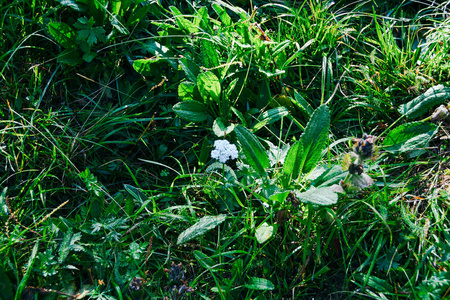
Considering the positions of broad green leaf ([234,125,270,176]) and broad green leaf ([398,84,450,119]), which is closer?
broad green leaf ([234,125,270,176])

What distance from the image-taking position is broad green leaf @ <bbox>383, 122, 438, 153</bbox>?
6.67ft

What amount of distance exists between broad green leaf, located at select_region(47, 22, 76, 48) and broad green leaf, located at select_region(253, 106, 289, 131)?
3.84 ft

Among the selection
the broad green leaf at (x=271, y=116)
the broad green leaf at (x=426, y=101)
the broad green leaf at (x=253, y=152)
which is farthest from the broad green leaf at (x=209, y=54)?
the broad green leaf at (x=426, y=101)

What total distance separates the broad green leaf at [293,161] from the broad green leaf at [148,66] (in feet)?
3.10

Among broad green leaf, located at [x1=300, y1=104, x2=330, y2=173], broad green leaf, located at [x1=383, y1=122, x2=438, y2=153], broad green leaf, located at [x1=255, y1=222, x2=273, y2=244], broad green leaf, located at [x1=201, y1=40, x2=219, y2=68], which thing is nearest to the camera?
broad green leaf, located at [x1=255, y1=222, x2=273, y2=244]

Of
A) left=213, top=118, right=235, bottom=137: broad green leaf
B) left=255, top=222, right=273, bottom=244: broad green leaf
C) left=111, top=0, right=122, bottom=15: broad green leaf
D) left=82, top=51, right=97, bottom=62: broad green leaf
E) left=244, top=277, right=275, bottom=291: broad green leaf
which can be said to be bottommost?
left=244, top=277, right=275, bottom=291: broad green leaf

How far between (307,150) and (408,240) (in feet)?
1.96

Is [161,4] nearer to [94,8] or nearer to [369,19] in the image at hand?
[94,8]

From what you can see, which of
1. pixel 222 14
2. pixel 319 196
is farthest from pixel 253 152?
pixel 222 14

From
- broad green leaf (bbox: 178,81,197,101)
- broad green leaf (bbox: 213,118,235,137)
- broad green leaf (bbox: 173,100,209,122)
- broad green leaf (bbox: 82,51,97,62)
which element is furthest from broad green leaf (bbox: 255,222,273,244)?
broad green leaf (bbox: 82,51,97,62)

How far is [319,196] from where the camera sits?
1682 millimetres

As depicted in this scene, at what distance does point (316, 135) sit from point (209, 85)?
0.64 m

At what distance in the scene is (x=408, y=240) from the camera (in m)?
1.83

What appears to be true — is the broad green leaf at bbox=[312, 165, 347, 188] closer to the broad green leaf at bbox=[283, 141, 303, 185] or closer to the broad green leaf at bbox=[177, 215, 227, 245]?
the broad green leaf at bbox=[283, 141, 303, 185]
